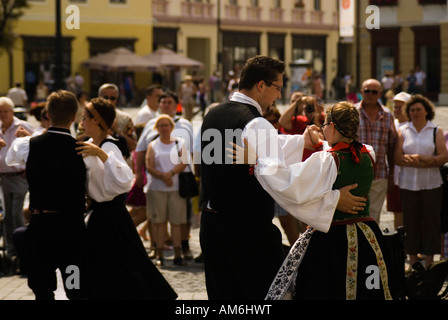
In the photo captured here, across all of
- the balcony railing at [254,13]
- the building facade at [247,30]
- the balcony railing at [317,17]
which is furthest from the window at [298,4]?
the balcony railing at [254,13]

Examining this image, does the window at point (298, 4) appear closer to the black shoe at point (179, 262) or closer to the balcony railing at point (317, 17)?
the balcony railing at point (317, 17)

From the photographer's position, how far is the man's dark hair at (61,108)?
6.46m

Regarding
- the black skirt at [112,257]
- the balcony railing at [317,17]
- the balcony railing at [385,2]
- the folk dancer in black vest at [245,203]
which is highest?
the balcony railing at [317,17]

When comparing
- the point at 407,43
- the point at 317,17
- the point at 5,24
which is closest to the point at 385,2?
the point at 407,43

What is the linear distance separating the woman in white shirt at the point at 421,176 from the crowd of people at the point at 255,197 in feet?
0.04

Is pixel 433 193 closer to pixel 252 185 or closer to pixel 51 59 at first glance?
pixel 252 185

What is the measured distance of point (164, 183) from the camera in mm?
10047

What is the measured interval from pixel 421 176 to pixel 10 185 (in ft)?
14.4

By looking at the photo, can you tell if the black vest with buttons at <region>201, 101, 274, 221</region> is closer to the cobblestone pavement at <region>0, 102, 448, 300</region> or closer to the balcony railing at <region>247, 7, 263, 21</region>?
the cobblestone pavement at <region>0, 102, 448, 300</region>

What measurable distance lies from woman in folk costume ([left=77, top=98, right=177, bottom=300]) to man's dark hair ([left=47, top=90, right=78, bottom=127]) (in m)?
0.18

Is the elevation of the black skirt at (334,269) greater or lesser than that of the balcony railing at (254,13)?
lesser

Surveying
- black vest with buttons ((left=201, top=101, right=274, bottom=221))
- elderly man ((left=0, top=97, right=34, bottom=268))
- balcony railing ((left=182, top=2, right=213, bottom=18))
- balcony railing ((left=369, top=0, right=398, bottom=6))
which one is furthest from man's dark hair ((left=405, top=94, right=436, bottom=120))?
balcony railing ((left=182, top=2, right=213, bottom=18))

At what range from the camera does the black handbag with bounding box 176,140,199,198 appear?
9.99 m

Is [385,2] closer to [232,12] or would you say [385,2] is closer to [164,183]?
[232,12]
